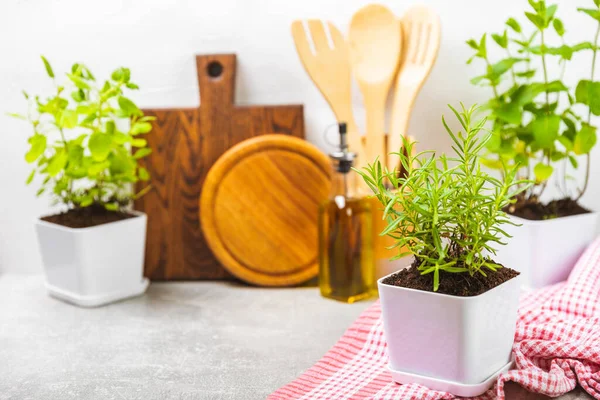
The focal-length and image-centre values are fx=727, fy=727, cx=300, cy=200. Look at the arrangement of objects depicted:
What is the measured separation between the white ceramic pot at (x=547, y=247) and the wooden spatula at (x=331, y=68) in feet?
0.92

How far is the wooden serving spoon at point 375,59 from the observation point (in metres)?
1.20

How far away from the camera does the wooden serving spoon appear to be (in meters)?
1.20

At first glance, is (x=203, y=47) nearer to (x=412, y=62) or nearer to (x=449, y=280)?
(x=412, y=62)

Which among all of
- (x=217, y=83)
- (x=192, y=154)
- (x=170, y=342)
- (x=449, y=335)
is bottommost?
(x=170, y=342)

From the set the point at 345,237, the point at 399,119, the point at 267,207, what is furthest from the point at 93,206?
the point at 399,119

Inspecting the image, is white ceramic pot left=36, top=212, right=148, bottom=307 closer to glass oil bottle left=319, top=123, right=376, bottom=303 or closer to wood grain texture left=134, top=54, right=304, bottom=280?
wood grain texture left=134, top=54, right=304, bottom=280

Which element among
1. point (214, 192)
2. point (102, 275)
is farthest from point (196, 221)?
point (102, 275)

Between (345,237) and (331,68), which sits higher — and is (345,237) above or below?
below

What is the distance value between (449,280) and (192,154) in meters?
0.66

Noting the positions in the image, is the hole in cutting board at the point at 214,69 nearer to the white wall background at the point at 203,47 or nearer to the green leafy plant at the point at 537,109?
the white wall background at the point at 203,47

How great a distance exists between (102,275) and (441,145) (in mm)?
609

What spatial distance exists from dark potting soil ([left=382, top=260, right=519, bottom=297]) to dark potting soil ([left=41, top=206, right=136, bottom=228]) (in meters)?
0.58

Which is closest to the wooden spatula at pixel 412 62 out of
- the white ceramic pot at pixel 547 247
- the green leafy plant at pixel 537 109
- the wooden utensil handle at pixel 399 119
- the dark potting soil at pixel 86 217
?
the wooden utensil handle at pixel 399 119

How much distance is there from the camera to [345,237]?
3.74ft
